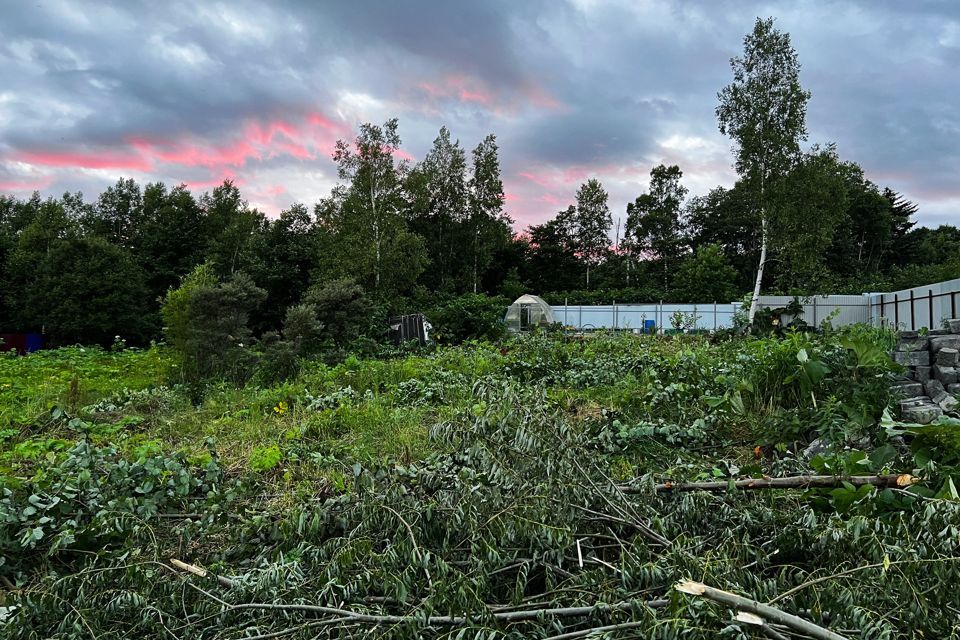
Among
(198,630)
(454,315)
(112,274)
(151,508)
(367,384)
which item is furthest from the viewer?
(112,274)

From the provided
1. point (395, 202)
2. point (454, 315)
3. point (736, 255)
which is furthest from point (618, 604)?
point (736, 255)

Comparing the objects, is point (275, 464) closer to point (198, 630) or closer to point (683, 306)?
point (198, 630)

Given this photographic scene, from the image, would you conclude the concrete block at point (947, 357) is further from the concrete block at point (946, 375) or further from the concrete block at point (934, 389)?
the concrete block at point (934, 389)

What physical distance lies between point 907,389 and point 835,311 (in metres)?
5.83

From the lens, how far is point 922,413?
3.20 metres

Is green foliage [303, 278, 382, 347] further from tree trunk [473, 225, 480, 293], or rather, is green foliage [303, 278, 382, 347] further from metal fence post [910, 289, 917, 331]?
tree trunk [473, 225, 480, 293]

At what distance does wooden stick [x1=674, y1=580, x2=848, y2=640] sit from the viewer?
107 centimetres

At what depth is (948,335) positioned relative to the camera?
426cm

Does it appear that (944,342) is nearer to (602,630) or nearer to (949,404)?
(949,404)

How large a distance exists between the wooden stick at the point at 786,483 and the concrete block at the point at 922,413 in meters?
1.48

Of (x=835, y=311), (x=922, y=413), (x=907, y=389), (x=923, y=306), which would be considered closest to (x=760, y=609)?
(x=922, y=413)

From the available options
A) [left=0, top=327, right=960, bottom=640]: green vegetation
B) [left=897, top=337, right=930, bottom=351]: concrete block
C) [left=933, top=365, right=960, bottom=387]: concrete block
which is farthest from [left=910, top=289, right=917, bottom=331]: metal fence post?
[left=0, top=327, right=960, bottom=640]: green vegetation

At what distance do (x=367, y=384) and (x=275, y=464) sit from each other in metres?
3.04

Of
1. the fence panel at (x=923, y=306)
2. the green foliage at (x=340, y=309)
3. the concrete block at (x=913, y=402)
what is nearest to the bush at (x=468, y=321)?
the green foliage at (x=340, y=309)
